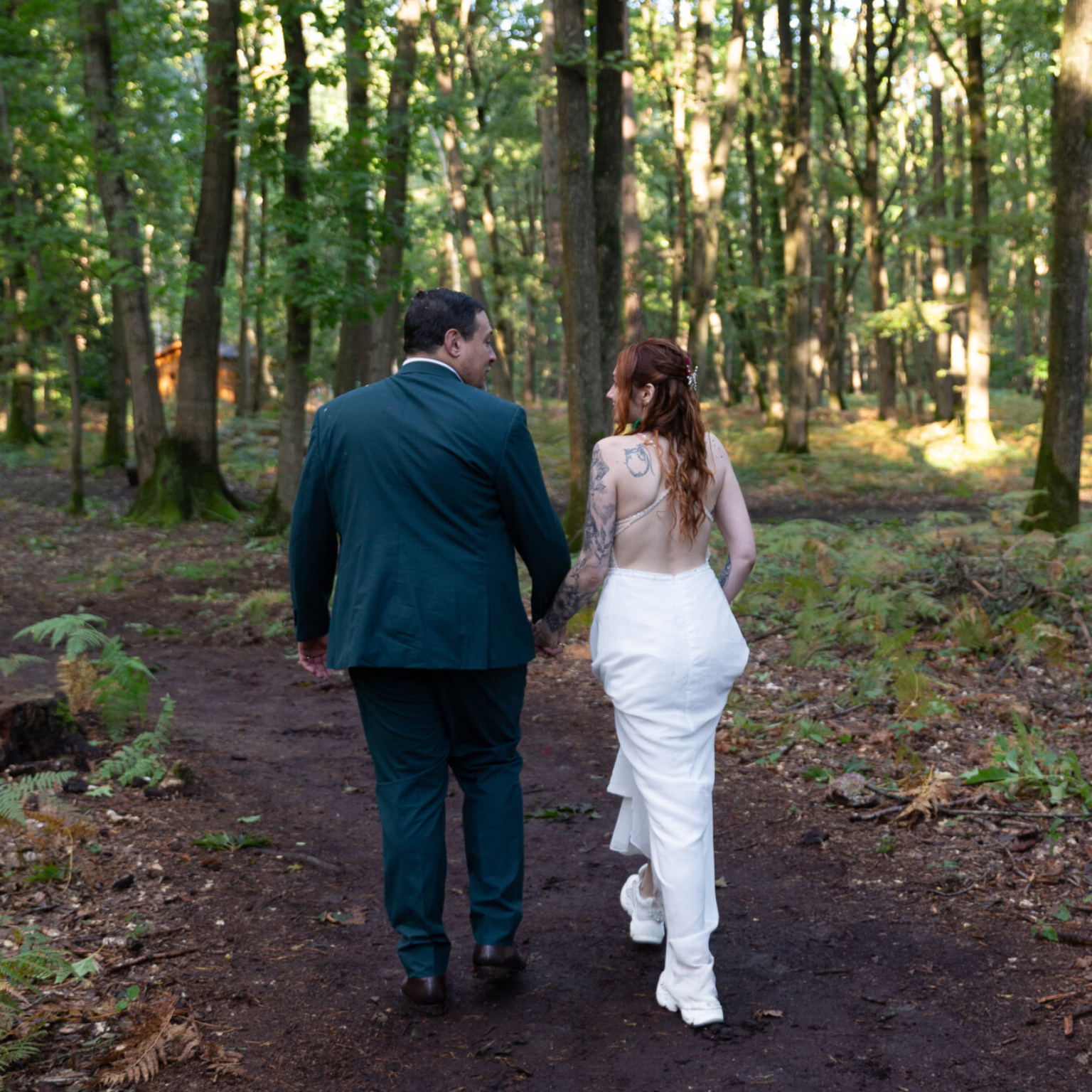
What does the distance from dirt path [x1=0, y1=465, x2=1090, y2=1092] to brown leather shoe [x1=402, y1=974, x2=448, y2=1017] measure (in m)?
0.04

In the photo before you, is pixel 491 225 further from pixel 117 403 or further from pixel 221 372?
pixel 221 372

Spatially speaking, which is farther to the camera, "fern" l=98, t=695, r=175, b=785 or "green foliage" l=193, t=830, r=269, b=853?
"fern" l=98, t=695, r=175, b=785

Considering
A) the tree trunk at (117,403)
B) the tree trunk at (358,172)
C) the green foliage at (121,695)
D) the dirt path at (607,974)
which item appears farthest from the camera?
the tree trunk at (117,403)

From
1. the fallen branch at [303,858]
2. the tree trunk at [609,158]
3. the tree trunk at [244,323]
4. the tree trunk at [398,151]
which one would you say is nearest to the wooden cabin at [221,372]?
the tree trunk at [244,323]

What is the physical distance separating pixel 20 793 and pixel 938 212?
27.5 metres

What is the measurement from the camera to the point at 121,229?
52.9 feet


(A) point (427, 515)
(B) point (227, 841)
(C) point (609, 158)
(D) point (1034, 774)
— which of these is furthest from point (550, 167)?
(A) point (427, 515)

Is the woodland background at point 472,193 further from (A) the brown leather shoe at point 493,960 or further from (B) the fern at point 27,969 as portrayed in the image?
(B) the fern at point 27,969

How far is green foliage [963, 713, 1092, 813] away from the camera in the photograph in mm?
5219

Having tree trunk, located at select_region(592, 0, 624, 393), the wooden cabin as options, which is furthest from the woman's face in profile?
the wooden cabin

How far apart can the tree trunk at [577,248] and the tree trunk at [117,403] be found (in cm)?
1341

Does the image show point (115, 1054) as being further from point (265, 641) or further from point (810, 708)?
point (265, 641)

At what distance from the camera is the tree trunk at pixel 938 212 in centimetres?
2437

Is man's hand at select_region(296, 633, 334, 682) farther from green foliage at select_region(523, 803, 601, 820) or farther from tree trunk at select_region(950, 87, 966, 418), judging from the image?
tree trunk at select_region(950, 87, 966, 418)
